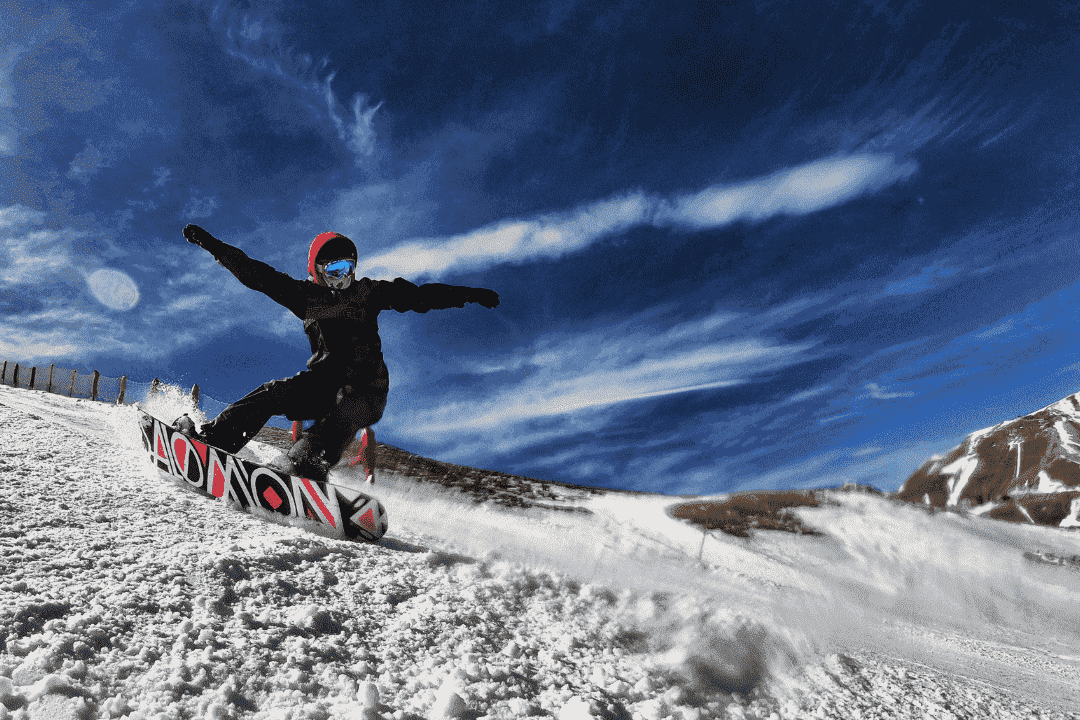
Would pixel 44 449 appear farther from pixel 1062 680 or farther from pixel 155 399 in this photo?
pixel 1062 680

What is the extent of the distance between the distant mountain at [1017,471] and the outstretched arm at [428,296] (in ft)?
230

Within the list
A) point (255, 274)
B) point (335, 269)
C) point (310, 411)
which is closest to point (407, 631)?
point (310, 411)

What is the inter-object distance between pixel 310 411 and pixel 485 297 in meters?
1.74

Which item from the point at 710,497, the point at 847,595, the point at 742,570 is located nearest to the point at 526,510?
the point at 742,570

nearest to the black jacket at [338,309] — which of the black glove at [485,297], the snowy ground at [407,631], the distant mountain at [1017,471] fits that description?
the black glove at [485,297]

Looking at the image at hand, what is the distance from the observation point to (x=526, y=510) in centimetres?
758

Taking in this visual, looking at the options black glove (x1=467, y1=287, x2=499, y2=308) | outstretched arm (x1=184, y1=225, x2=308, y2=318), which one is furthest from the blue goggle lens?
black glove (x1=467, y1=287, x2=499, y2=308)

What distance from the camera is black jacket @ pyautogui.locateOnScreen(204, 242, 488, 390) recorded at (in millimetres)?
4410

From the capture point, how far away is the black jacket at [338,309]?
14.5 feet

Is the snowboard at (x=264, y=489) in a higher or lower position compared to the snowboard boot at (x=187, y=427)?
lower

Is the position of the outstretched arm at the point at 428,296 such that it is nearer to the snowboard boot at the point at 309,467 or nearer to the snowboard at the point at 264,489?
the snowboard boot at the point at 309,467

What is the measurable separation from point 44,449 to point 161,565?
2.99 metres

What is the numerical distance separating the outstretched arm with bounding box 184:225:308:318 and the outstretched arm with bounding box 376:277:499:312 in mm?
670

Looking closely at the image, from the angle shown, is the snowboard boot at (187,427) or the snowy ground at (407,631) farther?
the snowboard boot at (187,427)
